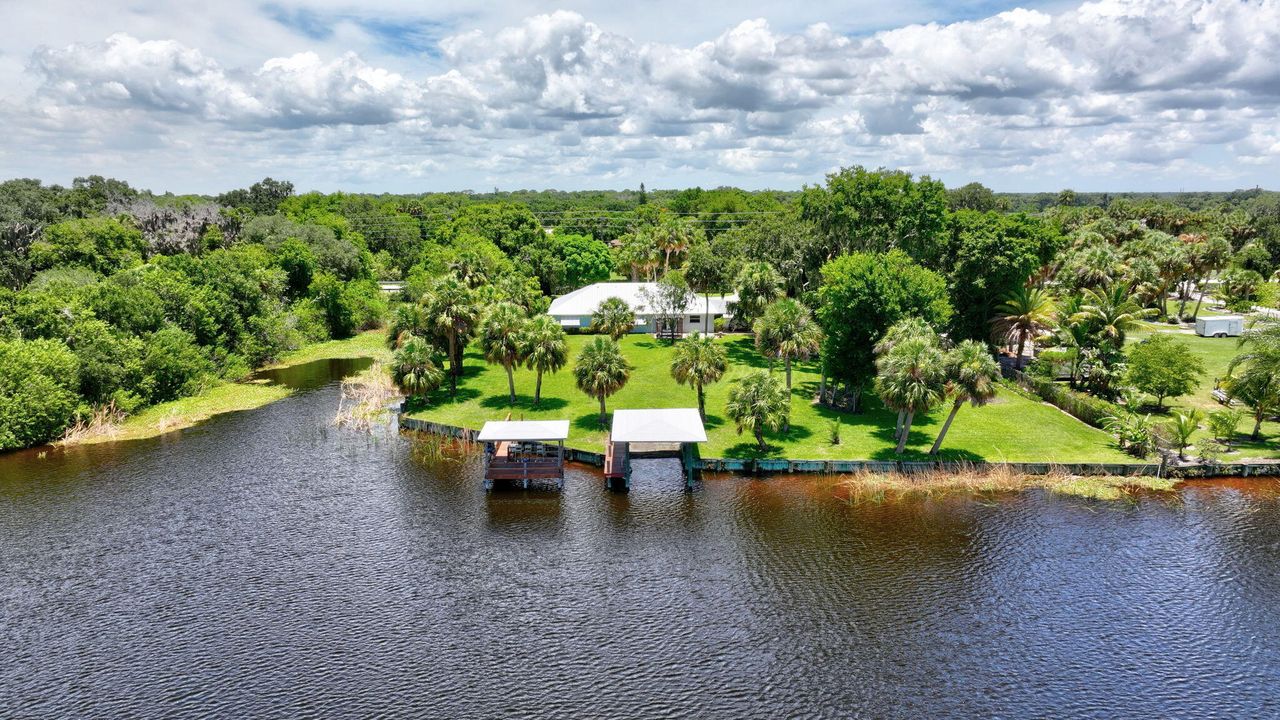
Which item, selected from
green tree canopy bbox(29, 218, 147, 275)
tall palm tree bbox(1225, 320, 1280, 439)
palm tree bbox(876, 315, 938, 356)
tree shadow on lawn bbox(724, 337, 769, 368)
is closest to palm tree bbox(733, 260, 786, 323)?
tree shadow on lawn bbox(724, 337, 769, 368)

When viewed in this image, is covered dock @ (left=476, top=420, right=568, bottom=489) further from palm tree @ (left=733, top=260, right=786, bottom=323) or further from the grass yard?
the grass yard

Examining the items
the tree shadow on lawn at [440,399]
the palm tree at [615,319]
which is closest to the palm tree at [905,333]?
the palm tree at [615,319]

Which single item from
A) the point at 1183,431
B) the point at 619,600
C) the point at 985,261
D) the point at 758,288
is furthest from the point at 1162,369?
the point at 619,600

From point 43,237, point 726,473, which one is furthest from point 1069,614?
point 43,237

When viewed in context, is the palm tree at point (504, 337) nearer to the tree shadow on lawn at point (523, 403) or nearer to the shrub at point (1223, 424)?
the tree shadow on lawn at point (523, 403)

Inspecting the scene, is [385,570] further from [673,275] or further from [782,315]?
[673,275]
